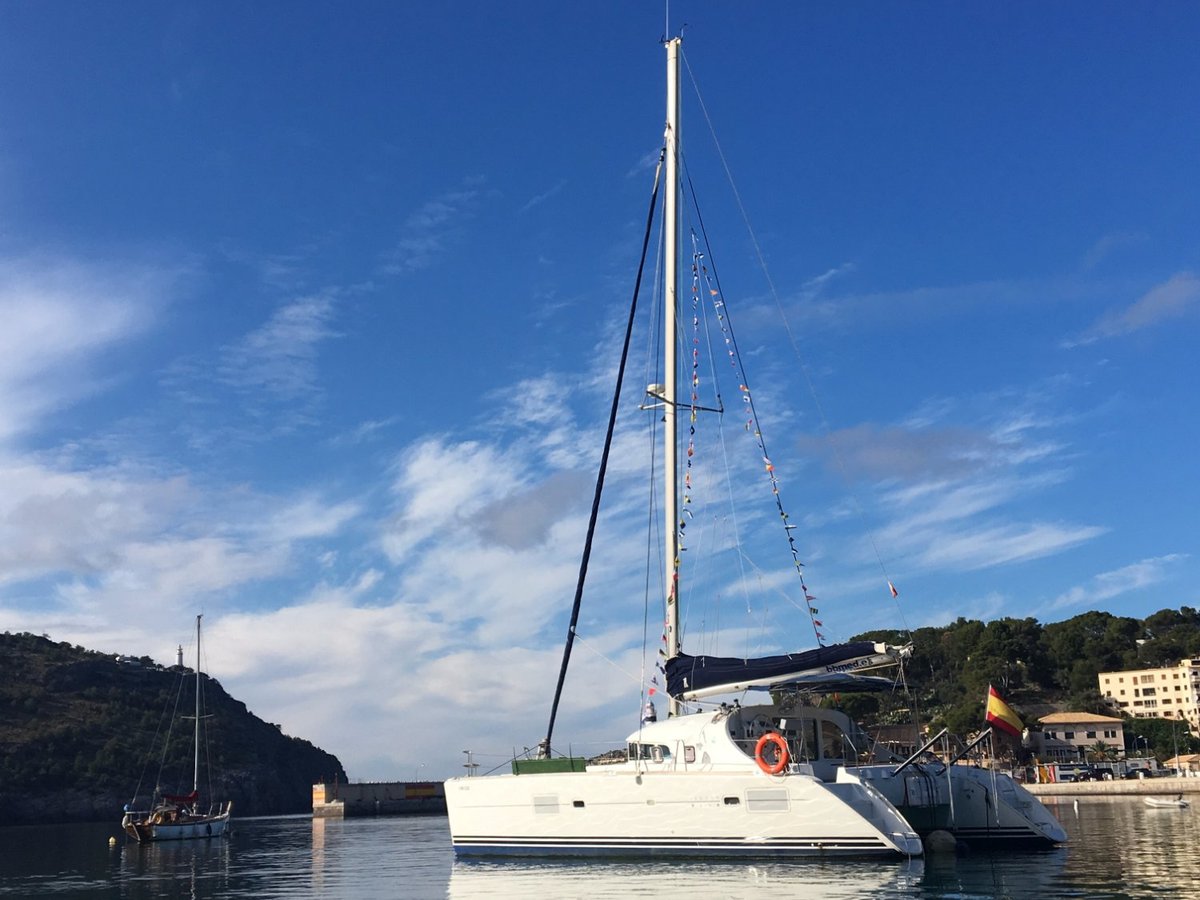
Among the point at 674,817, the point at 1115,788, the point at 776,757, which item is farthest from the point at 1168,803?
the point at 674,817

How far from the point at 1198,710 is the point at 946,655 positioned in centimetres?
2475

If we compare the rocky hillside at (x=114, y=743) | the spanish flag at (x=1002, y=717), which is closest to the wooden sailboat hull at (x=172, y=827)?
the spanish flag at (x=1002, y=717)

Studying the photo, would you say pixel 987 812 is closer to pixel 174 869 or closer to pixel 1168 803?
pixel 174 869

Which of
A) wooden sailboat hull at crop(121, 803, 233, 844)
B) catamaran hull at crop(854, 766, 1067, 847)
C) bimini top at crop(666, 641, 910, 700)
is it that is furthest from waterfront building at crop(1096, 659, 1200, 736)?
bimini top at crop(666, 641, 910, 700)

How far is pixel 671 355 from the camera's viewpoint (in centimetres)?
2494

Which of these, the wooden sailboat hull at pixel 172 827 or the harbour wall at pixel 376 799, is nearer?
the wooden sailboat hull at pixel 172 827

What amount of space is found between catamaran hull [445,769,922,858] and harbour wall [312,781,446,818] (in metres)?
61.7

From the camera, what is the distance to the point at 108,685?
119750 millimetres

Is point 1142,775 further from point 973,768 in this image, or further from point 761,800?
point 761,800

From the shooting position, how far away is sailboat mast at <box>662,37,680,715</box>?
2362 centimetres

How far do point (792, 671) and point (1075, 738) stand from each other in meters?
81.1

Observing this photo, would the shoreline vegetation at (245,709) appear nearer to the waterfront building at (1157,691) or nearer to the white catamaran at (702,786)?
the waterfront building at (1157,691)

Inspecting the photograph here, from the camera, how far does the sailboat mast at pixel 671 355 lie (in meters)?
23.6

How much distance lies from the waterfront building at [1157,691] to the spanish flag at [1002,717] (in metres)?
93.7
